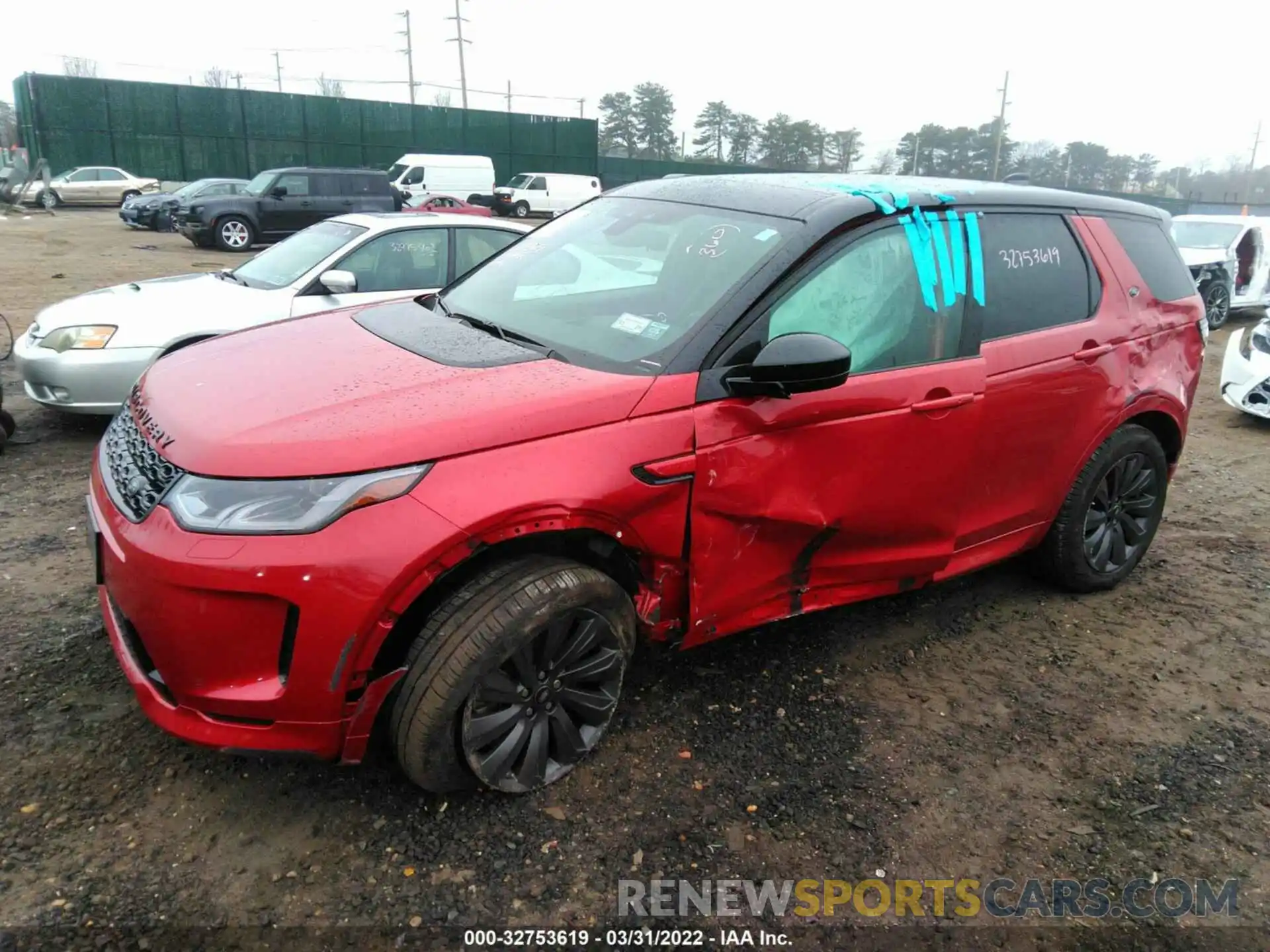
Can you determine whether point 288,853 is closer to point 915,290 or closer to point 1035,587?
point 915,290

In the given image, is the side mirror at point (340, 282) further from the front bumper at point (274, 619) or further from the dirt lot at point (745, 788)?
the front bumper at point (274, 619)

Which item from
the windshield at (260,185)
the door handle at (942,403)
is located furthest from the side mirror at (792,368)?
the windshield at (260,185)

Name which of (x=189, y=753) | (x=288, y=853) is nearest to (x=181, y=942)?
(x=288, y=853)

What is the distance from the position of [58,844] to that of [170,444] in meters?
1.13

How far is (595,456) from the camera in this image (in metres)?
2.44

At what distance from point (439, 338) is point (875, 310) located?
1534mm

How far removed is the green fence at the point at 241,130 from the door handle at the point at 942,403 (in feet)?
123

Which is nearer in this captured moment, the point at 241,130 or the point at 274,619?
the point at 274,619

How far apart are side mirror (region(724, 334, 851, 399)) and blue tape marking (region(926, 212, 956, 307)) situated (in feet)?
2.74

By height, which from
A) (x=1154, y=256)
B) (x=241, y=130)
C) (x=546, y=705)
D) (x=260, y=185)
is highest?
(x=241, y=130)

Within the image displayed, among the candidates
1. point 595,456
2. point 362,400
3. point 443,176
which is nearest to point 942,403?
point 595,456

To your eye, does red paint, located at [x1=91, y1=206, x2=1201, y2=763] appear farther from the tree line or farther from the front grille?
the tree line

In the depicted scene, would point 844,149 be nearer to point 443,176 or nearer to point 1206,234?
point 443,176

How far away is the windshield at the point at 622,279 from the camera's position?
A: 9.19 ft
